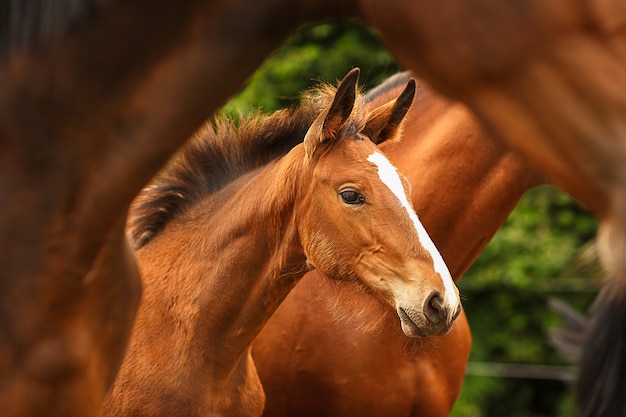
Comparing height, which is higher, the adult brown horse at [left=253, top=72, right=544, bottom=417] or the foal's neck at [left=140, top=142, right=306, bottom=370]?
the foal's neck at [left=140, top=142, right=306, bottom=370]

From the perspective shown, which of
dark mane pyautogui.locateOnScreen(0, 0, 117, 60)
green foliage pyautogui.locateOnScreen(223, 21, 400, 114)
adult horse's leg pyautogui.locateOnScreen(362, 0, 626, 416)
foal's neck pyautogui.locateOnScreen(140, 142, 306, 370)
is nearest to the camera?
adult horse's leg pyautogui.locateOnScreen(362, 0, 626, 416)

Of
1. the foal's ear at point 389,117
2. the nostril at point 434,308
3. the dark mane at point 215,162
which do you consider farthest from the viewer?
the dark mane at point 215,162

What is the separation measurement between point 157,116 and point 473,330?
23.3ft

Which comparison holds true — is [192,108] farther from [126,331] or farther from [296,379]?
[296,379]

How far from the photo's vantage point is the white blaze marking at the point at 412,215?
3.07 m

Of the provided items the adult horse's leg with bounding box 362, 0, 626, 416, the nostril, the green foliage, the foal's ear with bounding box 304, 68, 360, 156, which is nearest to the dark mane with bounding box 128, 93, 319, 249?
the foal's ear with bounding box 304, 68, 360, 156

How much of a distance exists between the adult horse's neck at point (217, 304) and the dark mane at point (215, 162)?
19 centimetres

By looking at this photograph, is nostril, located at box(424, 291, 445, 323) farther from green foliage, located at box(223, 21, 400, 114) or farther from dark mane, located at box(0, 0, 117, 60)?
green foliage, located at box(223, 21, 400, 114)

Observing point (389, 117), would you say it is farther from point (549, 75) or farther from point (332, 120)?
point (549, 75)

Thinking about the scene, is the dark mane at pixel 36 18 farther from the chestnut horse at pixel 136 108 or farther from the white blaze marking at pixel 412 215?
the white blaze marking at pixel 412 215

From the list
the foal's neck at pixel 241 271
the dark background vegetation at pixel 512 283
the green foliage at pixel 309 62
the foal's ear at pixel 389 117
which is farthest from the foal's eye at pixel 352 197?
the green foliage at pixel 309 62

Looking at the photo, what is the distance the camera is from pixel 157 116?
1568 millimetres

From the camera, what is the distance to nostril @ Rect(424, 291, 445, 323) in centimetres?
303

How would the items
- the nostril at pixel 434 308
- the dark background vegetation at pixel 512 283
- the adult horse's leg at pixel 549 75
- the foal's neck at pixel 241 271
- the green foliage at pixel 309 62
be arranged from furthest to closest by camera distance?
the green foliage at pixel 309 62, the dark background vegetation at pixel 512 283, the foal's neck at pixel 241 271, the nostril at pixel 434 308, the adult horse's leg at pixel 549 75
